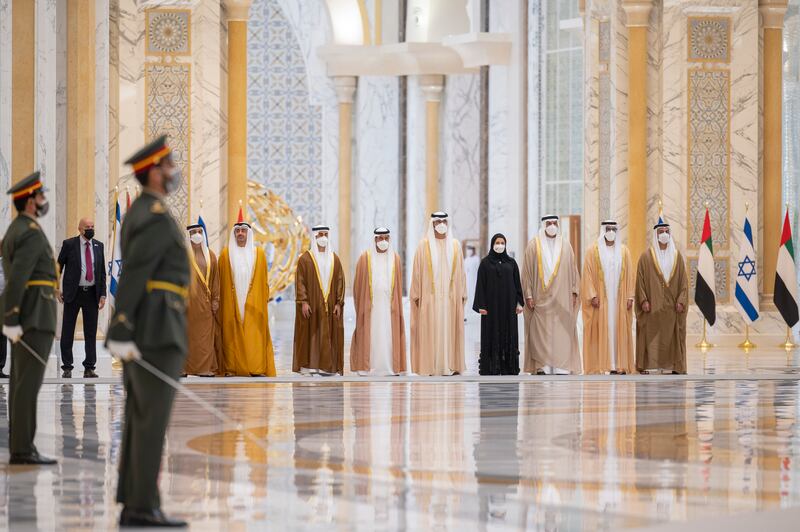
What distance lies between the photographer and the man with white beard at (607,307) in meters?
12.8

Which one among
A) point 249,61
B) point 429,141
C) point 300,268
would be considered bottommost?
point 300,268

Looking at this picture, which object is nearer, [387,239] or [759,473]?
[759,473]

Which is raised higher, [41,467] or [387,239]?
[387,239]

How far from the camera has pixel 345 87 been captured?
2245cm

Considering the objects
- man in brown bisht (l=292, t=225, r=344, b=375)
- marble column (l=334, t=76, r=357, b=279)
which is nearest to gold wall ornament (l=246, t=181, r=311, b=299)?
marble column (l=334, t=76, r=357, b=279)

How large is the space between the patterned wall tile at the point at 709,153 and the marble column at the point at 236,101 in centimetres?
460

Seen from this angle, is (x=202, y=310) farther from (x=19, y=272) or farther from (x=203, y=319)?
(x=19, y=272)

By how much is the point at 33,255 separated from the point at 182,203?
7.70 meters

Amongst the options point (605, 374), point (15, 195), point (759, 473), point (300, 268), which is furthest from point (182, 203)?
point (759, 473)

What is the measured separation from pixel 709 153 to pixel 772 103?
91 cm

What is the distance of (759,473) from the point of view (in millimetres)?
6414

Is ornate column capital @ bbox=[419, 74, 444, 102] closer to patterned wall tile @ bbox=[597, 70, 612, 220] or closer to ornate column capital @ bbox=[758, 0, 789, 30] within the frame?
patterned wall tile @ bbox=[597, 70, 612, 220]

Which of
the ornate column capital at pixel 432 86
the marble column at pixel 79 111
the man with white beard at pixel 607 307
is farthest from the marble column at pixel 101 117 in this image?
the ornate column capital at pixel 432 86

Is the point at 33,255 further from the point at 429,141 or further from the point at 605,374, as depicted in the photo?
the point at 429,141
